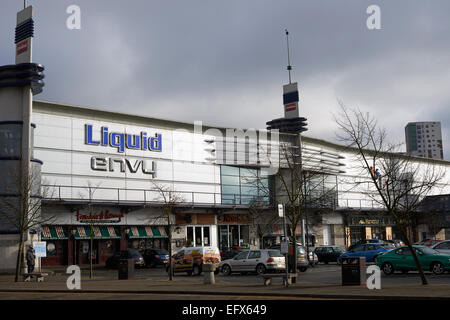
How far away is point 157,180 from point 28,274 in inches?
807

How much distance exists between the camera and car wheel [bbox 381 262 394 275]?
2686 centimetres

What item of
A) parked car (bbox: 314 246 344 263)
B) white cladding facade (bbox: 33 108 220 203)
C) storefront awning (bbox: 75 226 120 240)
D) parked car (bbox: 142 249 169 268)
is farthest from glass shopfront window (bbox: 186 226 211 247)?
parked car (bbox: 314 246 344 263)

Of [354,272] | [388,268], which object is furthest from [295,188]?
[354,272]

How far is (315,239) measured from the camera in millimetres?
59969

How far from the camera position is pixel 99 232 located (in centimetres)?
4366

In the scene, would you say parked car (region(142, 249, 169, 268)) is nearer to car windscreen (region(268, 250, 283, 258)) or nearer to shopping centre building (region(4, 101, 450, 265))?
shopping centre building (region(4, 101, 450, 265))

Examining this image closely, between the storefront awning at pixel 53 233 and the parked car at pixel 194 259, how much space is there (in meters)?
12.5

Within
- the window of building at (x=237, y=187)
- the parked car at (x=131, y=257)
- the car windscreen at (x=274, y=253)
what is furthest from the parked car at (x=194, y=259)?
the window of building at (x=237, y=187)

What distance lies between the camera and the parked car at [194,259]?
1273 inches

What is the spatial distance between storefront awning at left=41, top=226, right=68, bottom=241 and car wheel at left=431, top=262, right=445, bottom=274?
1065 inches

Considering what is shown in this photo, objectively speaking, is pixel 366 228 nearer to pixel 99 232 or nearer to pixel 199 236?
pixel 199 236
